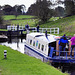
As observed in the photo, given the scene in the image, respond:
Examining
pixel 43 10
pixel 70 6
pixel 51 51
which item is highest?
pixel 70 6

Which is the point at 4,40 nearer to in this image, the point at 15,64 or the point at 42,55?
the point at 42,55

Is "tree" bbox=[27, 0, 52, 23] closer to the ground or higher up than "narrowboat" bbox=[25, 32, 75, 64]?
higher up

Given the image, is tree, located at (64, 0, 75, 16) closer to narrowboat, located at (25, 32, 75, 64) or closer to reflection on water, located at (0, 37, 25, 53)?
reflection on water, located at (0, 37, 25, 53)

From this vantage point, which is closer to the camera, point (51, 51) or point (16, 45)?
point (51, 51)

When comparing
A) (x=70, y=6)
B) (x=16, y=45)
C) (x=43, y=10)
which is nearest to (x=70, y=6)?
(x=70, y=6)

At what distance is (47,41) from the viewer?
2019 centimetres

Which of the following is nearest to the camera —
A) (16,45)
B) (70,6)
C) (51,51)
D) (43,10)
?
(51,51)

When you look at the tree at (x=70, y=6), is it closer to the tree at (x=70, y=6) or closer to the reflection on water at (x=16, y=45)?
the tree at (x=70, y=6)

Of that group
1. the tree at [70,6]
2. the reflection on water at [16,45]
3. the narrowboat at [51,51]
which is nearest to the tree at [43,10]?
the tree at [70,6]

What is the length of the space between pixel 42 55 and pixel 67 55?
101 inches

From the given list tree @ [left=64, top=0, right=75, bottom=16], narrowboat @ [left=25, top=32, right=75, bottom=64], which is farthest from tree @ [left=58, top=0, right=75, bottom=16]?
narrowboat @ [left=25, top=32, right=75, bottom=64]

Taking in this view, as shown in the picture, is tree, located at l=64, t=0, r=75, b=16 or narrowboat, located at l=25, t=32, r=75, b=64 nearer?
narrowboat, located at l=25, t=32, r=75, b=64

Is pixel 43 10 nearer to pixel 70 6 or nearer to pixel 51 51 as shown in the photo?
pixel 70 6

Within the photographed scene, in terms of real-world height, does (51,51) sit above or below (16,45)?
above
